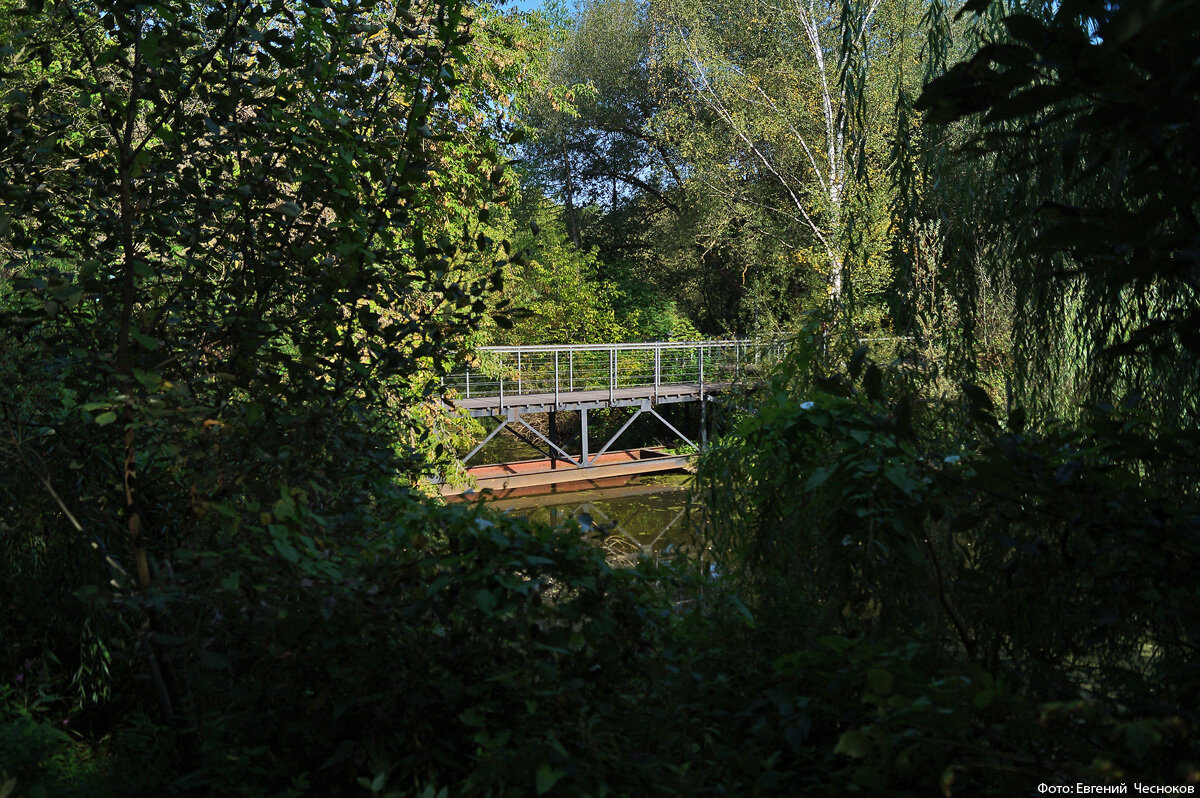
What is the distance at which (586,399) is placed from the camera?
51.8ft

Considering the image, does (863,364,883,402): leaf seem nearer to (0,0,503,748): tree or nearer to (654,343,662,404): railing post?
(0,0,503,748): tree

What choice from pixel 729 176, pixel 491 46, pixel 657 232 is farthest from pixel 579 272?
pixel 491 46

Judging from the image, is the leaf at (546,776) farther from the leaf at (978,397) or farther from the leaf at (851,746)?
the leaf at (978,397)

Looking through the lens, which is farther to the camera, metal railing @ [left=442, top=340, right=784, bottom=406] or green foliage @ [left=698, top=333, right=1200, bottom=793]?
metal railing @ [left=442, top=340, right=784, bottom=406]

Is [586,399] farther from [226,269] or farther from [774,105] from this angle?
[226,269]

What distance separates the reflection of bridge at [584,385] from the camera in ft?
48.2

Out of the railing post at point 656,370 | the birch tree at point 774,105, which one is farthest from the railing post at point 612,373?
the birch tree at point 774,105

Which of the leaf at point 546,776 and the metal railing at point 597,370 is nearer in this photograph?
the leaf at point 546,776

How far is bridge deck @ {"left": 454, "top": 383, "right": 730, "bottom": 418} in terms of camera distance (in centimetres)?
1453

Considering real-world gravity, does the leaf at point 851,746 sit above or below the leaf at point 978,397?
below

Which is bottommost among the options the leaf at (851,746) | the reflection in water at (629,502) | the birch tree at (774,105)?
the reflection in water at (629,502)

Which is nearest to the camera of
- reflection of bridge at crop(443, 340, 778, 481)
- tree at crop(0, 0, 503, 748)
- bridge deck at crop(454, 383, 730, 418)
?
tree at crop(0, 0, 503, 748)

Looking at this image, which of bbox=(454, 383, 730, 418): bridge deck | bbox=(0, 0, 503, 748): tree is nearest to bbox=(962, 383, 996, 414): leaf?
bbox=(0, 0, 503, 748): tree

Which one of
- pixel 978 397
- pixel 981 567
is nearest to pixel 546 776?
pixel 978 397
